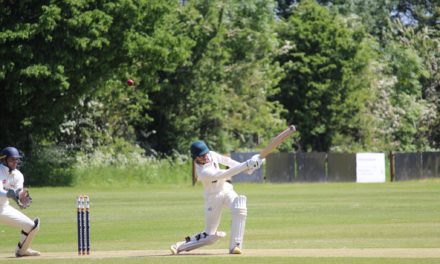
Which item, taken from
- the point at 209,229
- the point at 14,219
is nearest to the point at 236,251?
the point at 209,229

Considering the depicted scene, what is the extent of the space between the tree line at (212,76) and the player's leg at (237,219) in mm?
27441

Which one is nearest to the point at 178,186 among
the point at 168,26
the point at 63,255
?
the point at 168,26

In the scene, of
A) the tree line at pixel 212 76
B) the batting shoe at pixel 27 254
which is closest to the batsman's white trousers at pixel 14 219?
the batting shoe at pixel 27 254

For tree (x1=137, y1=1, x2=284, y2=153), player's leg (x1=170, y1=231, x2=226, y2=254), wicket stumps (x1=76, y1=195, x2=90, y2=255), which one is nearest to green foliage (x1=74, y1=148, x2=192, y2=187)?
tree (x1=137, y1=1, x2=284, y2=153)

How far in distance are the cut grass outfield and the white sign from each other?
16.8 metres

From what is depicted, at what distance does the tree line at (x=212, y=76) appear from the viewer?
42.5 meters

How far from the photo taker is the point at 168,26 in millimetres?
51719

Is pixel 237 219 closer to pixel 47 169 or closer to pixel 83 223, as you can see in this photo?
pixel 83 223

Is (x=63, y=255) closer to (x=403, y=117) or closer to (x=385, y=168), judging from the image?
(x=385, y=168)

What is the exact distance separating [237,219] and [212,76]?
42.4 metres

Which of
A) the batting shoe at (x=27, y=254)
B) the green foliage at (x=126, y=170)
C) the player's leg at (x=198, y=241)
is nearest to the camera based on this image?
the player's leg at (x=198, y=241)

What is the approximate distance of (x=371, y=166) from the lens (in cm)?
5366

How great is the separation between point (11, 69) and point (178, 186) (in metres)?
10.1

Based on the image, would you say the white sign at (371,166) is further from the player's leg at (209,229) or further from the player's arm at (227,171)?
the player's arm at (227,171)
